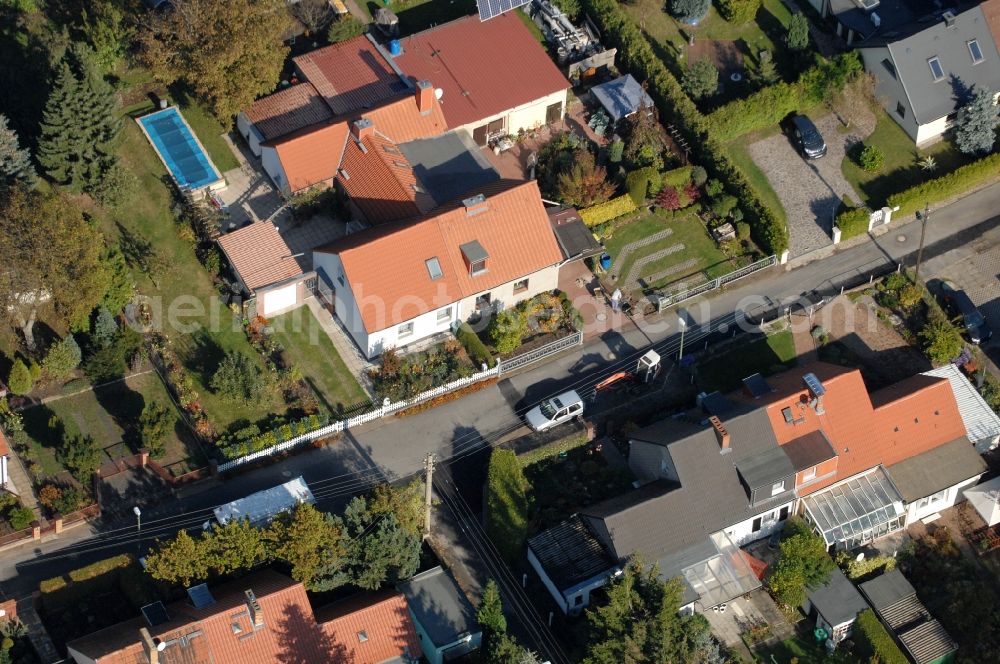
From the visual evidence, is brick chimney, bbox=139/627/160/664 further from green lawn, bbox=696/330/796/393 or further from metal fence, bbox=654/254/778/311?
metal fence, bbox=654/254/778/311

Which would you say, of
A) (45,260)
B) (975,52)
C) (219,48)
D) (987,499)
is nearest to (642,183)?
(975,52)

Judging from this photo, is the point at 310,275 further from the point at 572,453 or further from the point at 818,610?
the point at 818,610

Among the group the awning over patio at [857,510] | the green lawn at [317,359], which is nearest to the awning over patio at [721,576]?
the awning over patio at [857,510]

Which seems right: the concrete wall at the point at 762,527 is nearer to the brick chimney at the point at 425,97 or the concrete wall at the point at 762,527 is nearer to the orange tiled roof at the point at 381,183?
the orange tiled roof at the point at 381,183

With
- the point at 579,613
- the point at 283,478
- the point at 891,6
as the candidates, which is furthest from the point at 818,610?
the point at 891,6

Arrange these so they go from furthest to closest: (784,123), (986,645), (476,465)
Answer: (784,123) → (476,465) → (986,645)

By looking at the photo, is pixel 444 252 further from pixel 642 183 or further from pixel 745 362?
pixel 745 362
